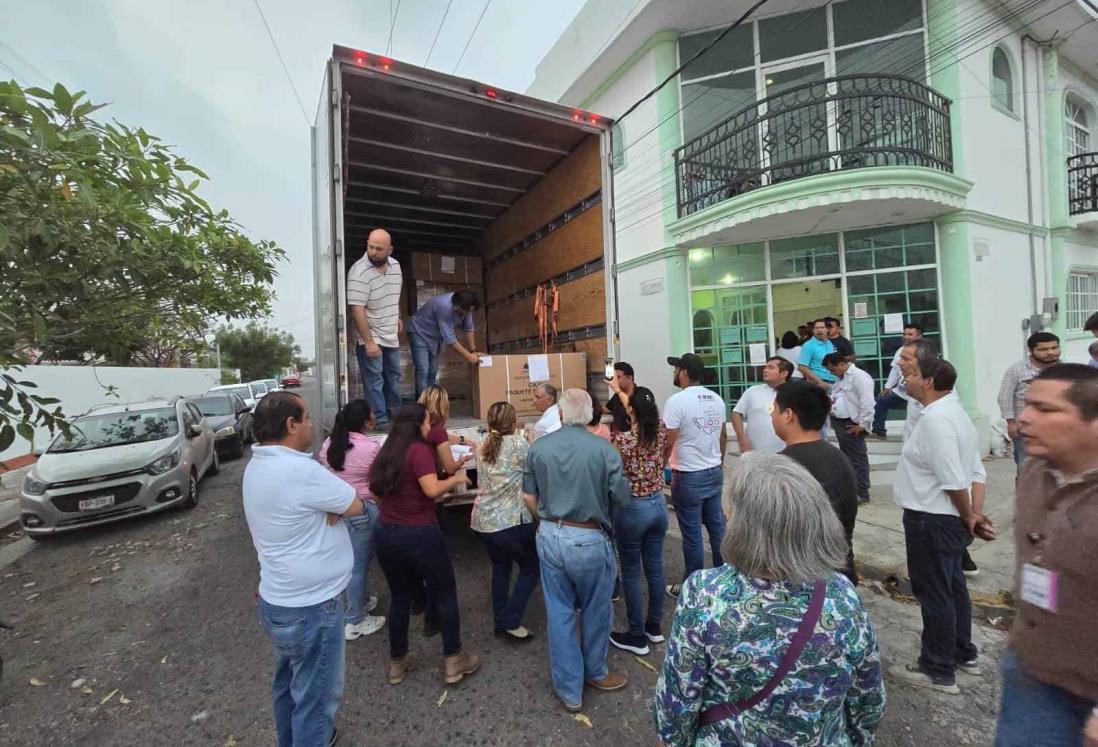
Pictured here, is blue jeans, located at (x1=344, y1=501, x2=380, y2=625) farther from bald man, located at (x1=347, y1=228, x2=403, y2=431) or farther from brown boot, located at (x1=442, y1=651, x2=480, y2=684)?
bald man, located at (x1=347, y1=228, x2=403, y2=431)

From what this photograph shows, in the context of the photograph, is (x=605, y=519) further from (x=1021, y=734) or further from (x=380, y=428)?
(x=380, y=428)

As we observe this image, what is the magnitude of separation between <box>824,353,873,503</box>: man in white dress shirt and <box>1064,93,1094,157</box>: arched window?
9698 mm

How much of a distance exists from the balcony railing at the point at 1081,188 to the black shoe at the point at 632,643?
1229 centimetres

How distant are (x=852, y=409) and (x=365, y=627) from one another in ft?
15.8

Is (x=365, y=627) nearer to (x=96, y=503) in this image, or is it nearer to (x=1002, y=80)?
(x=96, y=503)

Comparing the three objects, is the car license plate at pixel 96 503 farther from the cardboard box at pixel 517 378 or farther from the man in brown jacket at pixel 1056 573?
the man in brown jacket at pixel 1056 573

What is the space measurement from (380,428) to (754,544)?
144 inches

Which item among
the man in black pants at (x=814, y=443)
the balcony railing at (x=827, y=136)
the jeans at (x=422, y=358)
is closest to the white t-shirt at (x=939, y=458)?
the man in black pants at (x=814, y=443)

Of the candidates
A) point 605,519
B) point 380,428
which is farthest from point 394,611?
point 380,428

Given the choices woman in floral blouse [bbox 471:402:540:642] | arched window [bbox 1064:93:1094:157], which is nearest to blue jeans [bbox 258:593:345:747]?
woman in floral blouse [bbox 471:402:540:642]

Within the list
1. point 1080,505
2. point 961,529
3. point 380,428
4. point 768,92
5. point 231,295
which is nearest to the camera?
point 1080,505

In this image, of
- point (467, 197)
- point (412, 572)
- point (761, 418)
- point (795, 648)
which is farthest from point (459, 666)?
point (467, 197)

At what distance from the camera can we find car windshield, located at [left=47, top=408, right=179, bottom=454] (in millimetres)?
6234

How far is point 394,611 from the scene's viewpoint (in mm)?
2732
